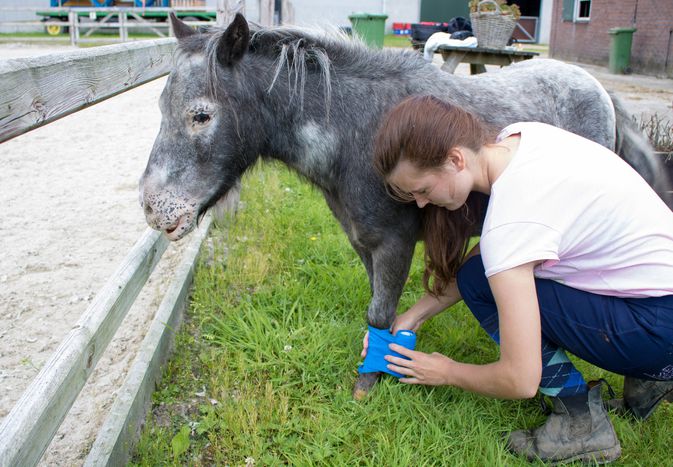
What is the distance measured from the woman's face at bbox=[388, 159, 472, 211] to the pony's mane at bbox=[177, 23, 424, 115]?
2.27 ft

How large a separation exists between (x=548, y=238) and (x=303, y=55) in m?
1.40

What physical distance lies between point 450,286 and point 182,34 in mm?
1702

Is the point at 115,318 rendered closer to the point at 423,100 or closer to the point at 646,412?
the point at 423,100

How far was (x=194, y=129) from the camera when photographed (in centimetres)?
262

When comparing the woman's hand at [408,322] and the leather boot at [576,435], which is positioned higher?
the woman's hand at [408,322]

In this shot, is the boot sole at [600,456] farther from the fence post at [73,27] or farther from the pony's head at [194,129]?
the fence post at [73,27]

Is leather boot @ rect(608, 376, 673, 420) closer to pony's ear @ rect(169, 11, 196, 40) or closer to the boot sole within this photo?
the boot sole

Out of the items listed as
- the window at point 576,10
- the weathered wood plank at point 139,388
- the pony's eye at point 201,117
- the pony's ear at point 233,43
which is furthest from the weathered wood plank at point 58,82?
the window at point 576,10

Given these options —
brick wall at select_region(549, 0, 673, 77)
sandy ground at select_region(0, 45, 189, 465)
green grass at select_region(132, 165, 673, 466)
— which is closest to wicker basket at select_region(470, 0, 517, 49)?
sandy ground at select_region(0, 45, 189, 465)

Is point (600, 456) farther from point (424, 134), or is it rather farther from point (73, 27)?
point (73, 27)

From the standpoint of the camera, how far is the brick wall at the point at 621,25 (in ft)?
48.7

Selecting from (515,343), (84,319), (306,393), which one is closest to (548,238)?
(515,343)

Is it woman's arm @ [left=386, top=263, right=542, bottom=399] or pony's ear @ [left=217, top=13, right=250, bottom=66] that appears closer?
woman's arm @ [left=386, top=263, right=542, bottom=399]

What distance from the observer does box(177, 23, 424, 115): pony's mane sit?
2.69 m
